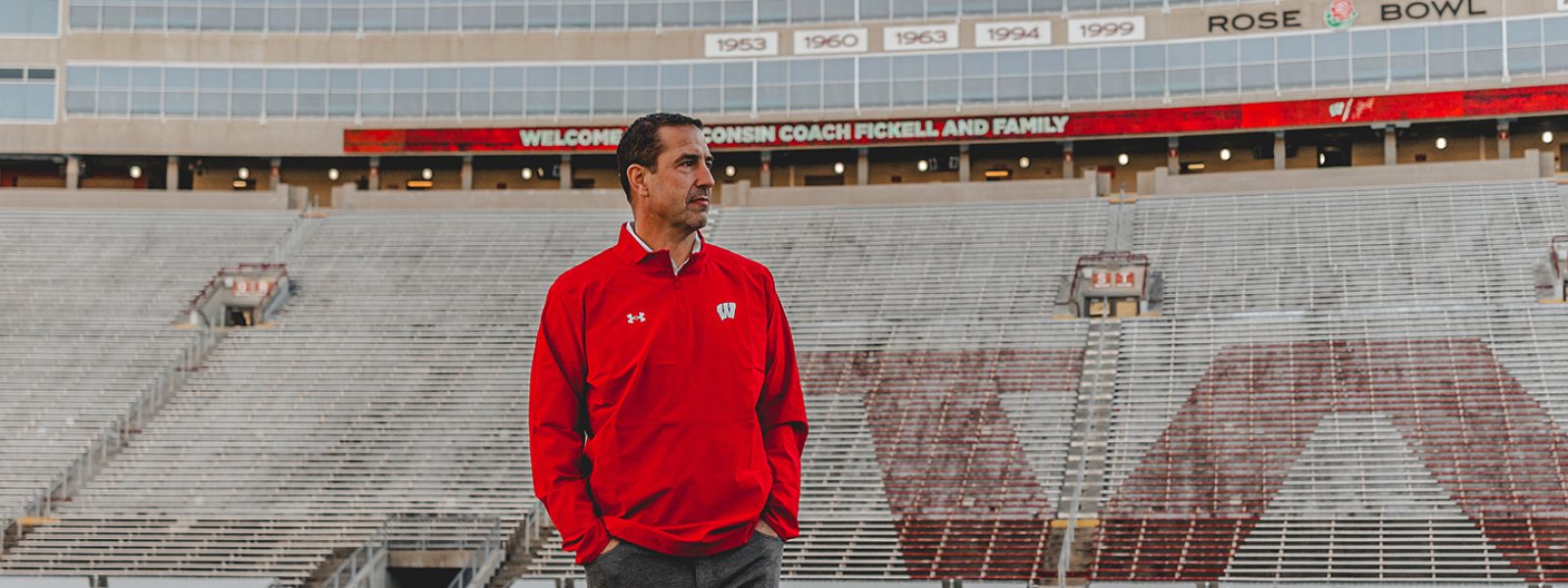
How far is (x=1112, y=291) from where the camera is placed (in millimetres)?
39031

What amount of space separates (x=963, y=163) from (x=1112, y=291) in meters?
14.7

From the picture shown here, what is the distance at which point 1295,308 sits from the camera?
37.2m

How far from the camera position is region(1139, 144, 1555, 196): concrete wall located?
147ft

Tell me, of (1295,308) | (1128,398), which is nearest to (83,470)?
(1128,398)

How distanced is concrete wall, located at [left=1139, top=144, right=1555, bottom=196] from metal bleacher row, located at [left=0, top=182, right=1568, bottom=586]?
0.88m

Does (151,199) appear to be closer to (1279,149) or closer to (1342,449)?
(1279,149)

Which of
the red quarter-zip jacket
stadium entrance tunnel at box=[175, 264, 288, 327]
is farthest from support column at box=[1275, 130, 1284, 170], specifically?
the red quarter-zip jacket

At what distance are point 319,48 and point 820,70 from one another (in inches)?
587

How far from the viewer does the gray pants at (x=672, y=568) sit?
14.0ft

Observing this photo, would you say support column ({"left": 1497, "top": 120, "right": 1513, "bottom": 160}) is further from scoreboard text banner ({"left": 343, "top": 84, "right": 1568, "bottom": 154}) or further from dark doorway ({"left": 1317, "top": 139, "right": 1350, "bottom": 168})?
dark doorway ({"left": 1317, "top": 139, "right": 1350, "bottom": 168})

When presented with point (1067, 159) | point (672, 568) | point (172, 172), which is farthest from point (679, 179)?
point (172, 172)

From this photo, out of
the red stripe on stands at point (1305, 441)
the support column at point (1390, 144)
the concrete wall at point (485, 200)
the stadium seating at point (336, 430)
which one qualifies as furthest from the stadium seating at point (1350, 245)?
the stadium seating at point (336, 430)

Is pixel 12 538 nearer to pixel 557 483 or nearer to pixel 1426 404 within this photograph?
pixel 1426 404

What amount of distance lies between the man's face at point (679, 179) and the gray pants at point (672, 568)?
775mm
